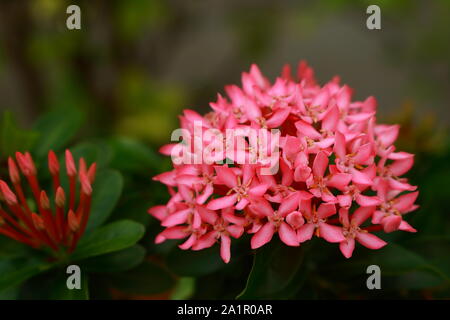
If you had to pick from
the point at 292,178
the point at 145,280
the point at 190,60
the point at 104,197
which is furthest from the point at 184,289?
the point at 190,60

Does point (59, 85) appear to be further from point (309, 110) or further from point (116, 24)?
point (309, 110)

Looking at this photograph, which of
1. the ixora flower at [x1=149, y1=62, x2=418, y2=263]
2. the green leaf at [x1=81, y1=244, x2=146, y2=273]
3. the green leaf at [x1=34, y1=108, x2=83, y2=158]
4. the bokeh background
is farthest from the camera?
the bokeh background

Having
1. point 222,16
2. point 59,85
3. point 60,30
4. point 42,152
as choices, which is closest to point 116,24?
point 60,30

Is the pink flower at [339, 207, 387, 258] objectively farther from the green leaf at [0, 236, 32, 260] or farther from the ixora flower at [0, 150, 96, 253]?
the green leaf at [0, 236, 32, 260]

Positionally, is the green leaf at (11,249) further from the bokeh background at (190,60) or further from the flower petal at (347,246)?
the flower petal at (347,246)
